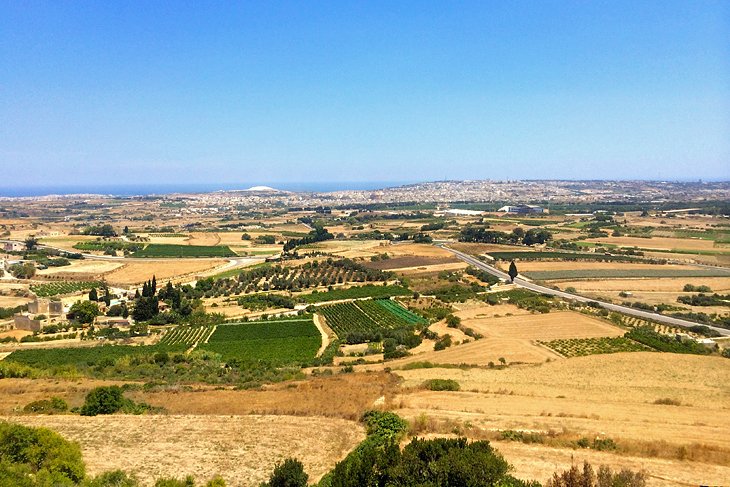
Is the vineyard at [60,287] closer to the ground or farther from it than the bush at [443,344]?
closer to the ground

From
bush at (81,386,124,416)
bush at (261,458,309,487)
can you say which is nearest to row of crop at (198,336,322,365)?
bush at (81,386,124,416)

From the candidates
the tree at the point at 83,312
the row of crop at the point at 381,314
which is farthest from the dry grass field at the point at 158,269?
the row of crop at the point at 381,314

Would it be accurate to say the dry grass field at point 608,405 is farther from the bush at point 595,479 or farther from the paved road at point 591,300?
the paved road at point 591,300

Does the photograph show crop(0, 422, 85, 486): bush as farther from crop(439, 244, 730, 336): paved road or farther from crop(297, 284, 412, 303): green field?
crop(439, 244, 730, 336): paved road

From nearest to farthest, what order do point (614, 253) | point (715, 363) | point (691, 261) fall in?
1. point (715, 363)
2. point (691, 261)
3. point (614, 253)

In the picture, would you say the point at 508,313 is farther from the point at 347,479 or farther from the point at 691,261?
the point at 691,261

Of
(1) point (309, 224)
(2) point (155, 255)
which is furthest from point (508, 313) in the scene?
(1) point (309, 224)
